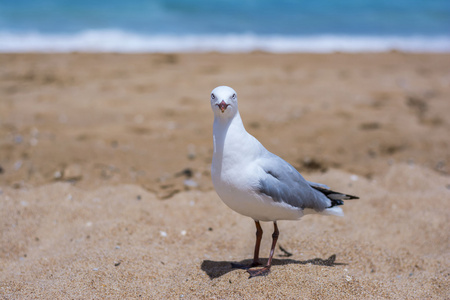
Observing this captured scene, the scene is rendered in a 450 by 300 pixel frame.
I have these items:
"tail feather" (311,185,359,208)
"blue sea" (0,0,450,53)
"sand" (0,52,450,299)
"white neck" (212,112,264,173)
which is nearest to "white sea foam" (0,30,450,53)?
"blue sea" (0,0,450,53)

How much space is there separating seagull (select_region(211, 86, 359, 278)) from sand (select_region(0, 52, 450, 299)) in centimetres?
45

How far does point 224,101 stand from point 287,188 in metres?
0.75

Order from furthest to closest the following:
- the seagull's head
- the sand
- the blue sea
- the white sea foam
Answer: the blue sea
the white sea foam
the sand
the seagull's head

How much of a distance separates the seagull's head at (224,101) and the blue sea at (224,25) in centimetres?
926

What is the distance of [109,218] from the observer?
12.9 feet

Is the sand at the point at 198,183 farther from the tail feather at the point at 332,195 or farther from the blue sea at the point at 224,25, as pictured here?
the blue sea at the point at 224,25

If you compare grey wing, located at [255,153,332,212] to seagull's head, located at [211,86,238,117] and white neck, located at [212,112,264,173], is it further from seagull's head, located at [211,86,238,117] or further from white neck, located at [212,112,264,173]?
seagull's head, located at [211,86,238,117]

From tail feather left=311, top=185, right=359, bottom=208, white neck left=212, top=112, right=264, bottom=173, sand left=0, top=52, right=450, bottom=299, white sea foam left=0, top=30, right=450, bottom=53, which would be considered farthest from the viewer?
white sea foam left=0, top=30, right=450, bottom=53

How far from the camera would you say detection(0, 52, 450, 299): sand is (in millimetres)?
2980

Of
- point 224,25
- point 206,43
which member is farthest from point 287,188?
point 224,25

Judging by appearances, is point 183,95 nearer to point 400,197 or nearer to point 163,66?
point 163,66

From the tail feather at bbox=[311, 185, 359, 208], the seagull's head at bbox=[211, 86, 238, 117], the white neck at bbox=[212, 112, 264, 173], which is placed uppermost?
the seagull's head at bbox=[211, 86, 238, 117]

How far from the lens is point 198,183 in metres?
4.71

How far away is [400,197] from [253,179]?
2.26 m
